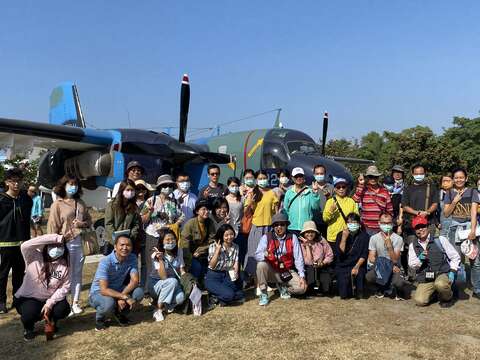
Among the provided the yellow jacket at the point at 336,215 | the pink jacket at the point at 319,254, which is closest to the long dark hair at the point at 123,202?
the pink jacket at the point at 319,254

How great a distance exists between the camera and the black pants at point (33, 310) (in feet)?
13.6

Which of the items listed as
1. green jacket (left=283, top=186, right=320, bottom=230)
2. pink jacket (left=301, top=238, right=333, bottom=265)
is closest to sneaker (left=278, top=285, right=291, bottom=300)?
pink jacket (left=301, top=238, right=333, bottom=265)

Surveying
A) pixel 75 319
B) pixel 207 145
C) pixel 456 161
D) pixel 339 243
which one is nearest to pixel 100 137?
pixel 207 145

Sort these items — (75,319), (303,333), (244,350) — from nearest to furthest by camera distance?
(244,350) → (303,333) → (75,319)

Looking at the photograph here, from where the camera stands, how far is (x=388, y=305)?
17.0 ft

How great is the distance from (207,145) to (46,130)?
4.72 meters

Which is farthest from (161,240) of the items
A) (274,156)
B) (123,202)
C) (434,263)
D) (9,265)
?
(274,156)

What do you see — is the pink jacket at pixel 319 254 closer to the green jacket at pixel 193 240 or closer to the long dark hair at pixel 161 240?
the green jacket at pixel 193 240

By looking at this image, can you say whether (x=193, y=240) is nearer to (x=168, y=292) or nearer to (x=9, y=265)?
(x=168, y=292)

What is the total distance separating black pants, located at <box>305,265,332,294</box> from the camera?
5.43 metres

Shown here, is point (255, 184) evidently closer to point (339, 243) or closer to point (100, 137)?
point (339, 243)

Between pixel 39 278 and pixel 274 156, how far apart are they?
6944mm

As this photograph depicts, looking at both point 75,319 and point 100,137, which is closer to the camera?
point 75,319

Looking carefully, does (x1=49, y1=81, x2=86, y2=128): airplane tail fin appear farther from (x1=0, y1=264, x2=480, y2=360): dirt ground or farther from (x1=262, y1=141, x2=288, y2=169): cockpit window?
(x1=0, y1=264, x2=480, y2=360): dirt ground
